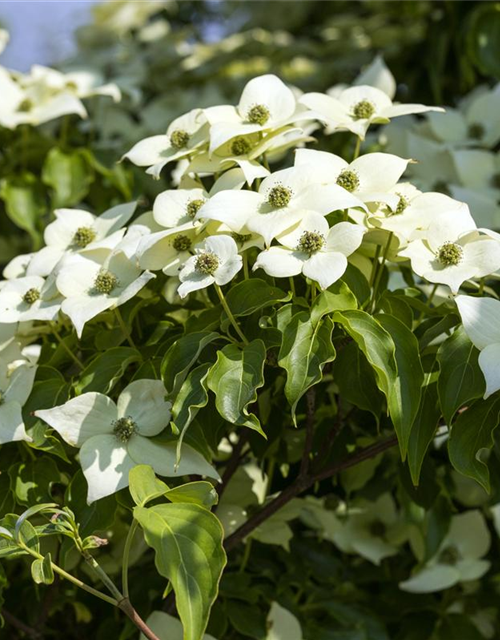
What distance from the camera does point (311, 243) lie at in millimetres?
974

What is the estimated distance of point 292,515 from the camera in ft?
4.37

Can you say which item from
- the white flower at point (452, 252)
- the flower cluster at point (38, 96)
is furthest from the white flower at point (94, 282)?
the flower cluster at point (38, 96)

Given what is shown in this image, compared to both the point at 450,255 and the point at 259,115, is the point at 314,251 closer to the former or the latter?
the point at 450,255

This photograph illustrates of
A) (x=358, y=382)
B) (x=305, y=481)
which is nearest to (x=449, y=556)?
(x=305, y=481)

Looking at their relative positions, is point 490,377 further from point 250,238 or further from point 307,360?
point 250,238

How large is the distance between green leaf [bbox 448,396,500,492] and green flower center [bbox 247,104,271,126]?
17.8 inches

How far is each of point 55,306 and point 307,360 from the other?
1.12ft

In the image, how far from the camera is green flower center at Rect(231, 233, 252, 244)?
3.40 feet

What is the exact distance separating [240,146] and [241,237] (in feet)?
0.52

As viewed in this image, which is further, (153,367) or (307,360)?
(153,367)

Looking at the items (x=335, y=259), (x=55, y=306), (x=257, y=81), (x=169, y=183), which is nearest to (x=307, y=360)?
(x=335, y=259)

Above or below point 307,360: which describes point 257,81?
above

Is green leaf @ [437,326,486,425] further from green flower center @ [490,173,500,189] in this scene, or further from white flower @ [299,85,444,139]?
green flower center @ [490,173,500,189]

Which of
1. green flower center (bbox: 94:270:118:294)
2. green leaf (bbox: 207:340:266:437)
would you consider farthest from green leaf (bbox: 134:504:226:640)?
green flower center (bbox: 94:270:118:294)
